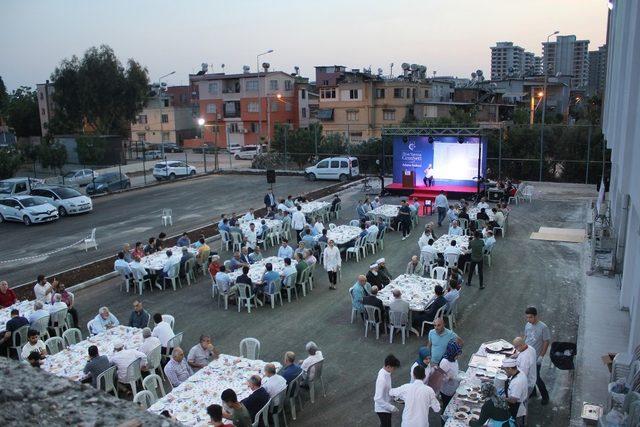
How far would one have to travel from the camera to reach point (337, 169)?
3388 centimetres

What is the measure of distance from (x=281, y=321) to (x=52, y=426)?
9.74m

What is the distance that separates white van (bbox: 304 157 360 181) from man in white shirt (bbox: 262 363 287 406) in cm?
2608

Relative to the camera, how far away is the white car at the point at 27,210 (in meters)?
24.6

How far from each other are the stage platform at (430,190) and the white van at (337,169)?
4574 millimetres

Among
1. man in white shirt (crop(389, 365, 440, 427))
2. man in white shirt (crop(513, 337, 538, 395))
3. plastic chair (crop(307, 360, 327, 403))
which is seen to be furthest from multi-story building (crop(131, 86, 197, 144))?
man in white shirt (crop(389, 365, 440, 427))

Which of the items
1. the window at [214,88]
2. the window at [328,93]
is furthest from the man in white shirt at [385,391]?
the window at [214,88]

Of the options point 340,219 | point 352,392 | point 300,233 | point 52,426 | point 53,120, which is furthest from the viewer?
point 53,120

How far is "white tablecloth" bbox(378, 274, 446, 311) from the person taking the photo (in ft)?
38.4

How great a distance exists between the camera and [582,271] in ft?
51.0

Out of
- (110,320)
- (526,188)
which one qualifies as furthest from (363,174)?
(110,320)

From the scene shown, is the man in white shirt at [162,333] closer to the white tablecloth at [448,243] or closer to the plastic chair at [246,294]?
the plastic chair at [246,294]

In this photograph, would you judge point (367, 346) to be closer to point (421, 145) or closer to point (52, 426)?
point (52, 426)

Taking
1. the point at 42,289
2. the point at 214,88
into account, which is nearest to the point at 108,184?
the point at 42,289

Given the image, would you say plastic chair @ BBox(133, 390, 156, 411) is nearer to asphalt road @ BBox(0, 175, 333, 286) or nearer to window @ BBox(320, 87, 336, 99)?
asphalt road @ BBox(0, 175, 333, 286)
